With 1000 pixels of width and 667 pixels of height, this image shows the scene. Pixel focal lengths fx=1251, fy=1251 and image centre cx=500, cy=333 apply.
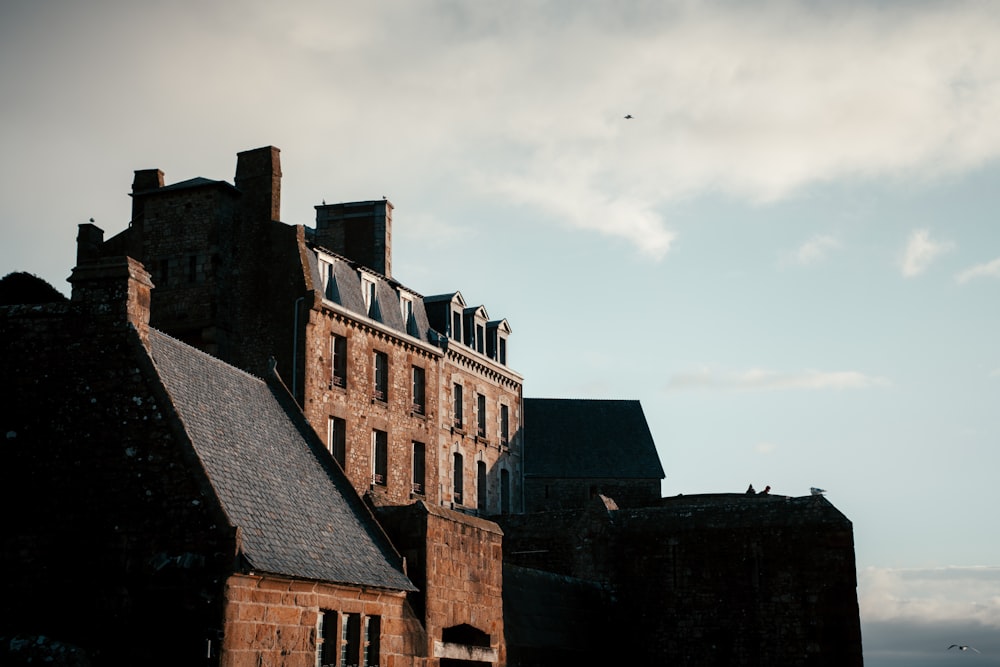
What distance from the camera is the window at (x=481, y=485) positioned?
41.0 metres

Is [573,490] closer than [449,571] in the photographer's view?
No

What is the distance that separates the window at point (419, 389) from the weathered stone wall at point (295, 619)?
60.9ft

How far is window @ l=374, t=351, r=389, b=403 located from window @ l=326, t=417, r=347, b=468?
2.15 m

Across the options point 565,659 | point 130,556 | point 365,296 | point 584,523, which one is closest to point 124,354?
point 130,556

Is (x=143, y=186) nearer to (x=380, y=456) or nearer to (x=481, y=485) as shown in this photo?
(x=380, y=456)

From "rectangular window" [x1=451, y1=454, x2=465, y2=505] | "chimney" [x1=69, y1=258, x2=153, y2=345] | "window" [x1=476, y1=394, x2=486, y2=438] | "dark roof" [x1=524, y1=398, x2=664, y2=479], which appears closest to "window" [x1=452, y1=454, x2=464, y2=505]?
"rectangular window" [x1=451, y1=454, x2=465, y2=505]

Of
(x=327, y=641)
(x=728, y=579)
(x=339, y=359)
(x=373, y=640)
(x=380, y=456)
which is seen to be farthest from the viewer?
(x=380, y=456)

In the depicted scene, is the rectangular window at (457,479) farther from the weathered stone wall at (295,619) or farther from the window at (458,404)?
the weathered stone wall at (295,619)

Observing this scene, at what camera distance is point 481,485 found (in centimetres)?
4138

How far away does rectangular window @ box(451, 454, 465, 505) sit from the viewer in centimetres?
3916

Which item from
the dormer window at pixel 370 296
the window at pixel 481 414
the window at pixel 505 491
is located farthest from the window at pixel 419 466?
the window at pixel 505 491

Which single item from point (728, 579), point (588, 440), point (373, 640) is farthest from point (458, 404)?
point (373, 640)

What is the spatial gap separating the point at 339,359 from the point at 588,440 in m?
19.8

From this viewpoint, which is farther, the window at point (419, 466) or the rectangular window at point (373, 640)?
the window at point (419, 466)
